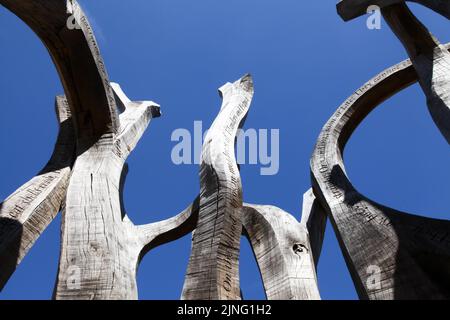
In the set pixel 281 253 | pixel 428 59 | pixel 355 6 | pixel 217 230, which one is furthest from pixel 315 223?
pixel 217 230

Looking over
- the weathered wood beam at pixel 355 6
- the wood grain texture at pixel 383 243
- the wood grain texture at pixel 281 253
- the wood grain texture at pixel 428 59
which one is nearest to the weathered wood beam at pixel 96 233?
the wood grain texture at pixel 281 253

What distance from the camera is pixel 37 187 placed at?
5105mm

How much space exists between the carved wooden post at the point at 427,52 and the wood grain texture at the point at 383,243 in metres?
1.07

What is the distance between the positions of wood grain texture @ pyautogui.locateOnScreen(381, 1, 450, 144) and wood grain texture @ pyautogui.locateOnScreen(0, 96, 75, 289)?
4485 millimetres

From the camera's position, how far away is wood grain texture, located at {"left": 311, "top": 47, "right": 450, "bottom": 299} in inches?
161

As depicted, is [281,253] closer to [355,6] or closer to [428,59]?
[428,59]

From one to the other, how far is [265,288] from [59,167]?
10.3ft

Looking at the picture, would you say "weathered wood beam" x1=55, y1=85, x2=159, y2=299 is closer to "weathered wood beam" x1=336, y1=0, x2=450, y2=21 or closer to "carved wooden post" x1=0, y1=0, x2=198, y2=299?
"carved wooden post" x1=0, y1=0, x2=198, y2=299

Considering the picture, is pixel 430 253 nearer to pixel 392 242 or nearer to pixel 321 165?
pixel 392 242

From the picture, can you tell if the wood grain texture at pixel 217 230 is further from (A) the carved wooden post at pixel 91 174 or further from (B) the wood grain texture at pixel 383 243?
(B) the wood grain texture at pixel 383 243

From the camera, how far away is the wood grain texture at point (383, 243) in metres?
4.08

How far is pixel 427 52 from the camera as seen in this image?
519cm

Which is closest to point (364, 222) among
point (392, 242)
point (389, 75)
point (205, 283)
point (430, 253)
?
point (392, 242)
